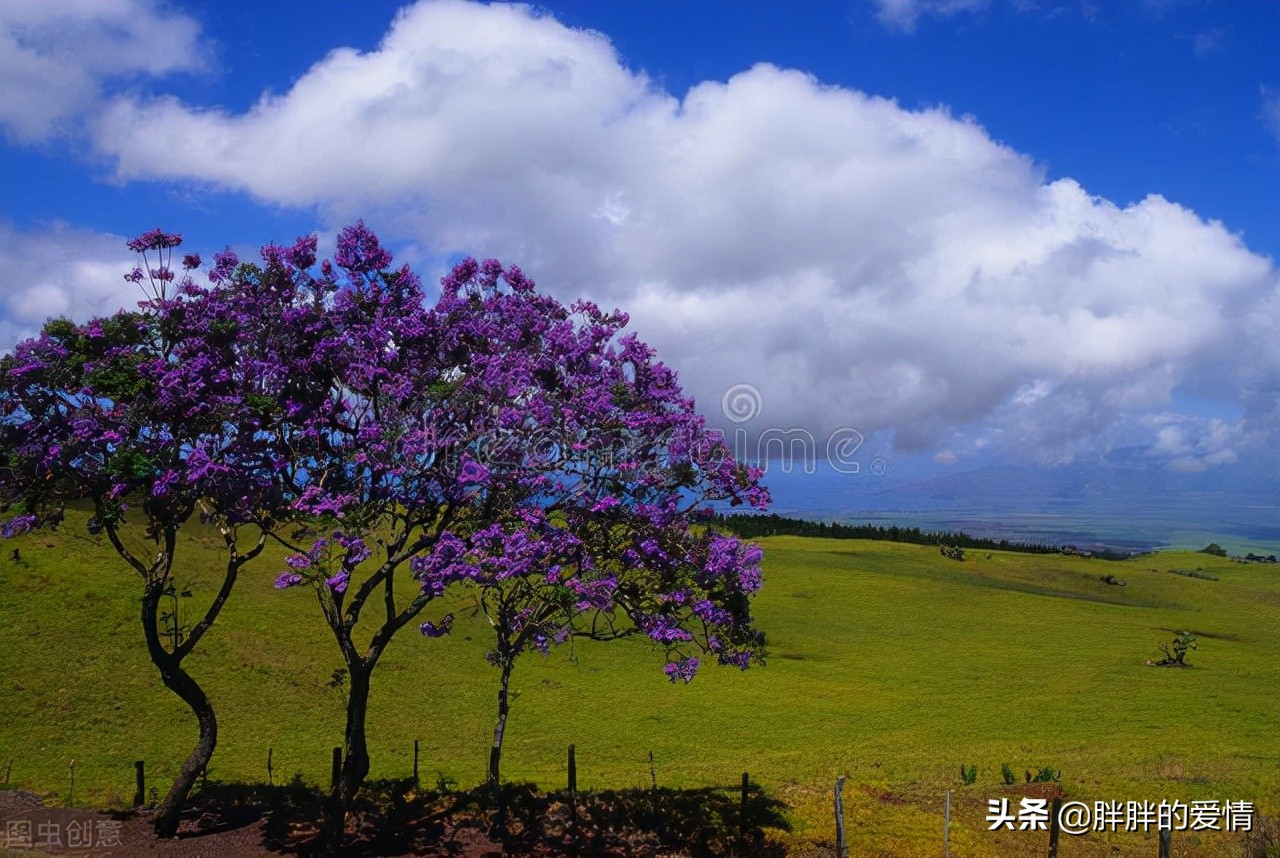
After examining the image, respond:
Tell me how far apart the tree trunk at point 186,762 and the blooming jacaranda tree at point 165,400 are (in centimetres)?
23


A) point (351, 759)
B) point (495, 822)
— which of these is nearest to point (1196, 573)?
point (495, 822)

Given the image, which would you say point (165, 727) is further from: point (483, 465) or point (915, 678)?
point (915, 678)

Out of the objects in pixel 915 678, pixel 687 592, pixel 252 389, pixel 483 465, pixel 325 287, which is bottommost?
pixel 915 678

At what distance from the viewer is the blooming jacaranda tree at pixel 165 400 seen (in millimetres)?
20594

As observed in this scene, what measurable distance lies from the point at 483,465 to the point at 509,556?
214 centimetres

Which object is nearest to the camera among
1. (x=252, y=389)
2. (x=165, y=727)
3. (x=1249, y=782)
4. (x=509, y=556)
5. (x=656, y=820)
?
(x=509, y=556)

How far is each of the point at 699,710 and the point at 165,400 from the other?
39456 mm

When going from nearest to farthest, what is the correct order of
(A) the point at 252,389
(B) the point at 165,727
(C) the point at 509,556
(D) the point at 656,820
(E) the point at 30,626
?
(C) the point at 509,556
(A) the point at 252,389
(D) the point at 656,820
(B) the point at 165,727
(E) the point at 30,626

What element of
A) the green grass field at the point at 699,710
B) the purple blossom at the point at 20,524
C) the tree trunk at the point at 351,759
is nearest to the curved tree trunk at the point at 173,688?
the purple blossom at the point at 20,524

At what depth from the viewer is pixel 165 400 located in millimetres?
20422

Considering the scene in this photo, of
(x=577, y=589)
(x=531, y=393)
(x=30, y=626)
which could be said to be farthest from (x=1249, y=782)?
(x=30, y=626)

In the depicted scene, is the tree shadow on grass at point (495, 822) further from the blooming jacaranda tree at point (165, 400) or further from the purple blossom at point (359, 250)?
the purple blossom at point (359, 250)

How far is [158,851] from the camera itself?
21672 millimetres

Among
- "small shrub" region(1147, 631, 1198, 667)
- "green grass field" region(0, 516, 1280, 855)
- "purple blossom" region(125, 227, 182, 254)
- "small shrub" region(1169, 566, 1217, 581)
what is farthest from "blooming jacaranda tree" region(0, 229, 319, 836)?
"small shrub" region(1169, 566, 1217, 581)
